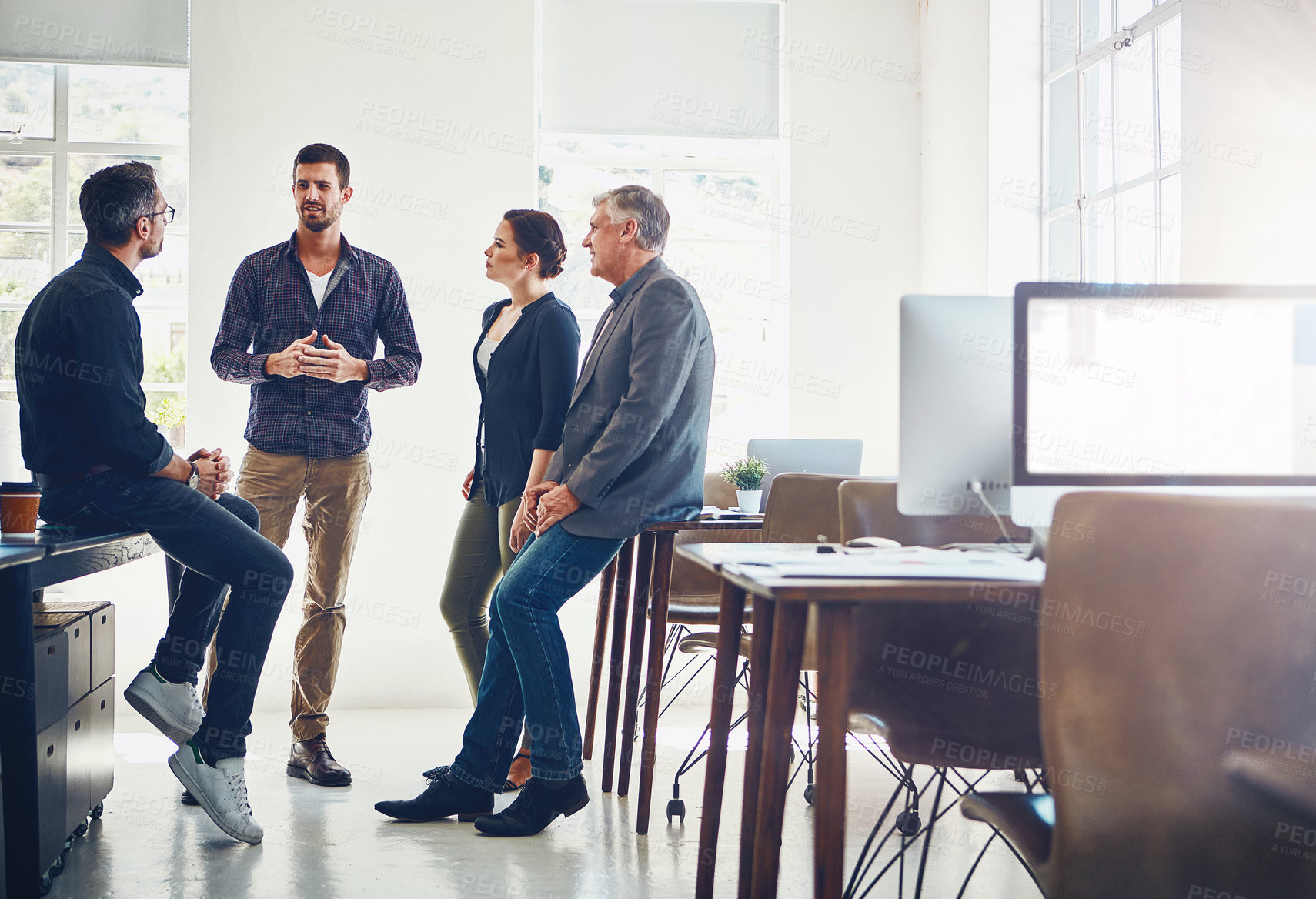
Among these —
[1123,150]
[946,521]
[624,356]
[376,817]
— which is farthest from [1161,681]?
[1123,150]

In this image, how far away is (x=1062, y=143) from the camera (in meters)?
4.16

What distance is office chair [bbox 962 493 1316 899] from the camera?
3.52ft

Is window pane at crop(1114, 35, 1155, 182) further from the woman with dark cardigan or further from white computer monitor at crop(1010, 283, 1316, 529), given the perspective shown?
the woman with dark cardigan

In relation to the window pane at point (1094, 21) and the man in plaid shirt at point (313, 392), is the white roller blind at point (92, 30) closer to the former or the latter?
the man in plaid shirt at point (313, 392)

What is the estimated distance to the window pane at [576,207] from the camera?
15.3 ft

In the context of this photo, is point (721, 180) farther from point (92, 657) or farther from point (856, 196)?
point (92, 657)

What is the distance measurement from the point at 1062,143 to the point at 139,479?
11.6ft

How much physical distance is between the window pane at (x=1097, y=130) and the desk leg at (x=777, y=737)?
9.56ft

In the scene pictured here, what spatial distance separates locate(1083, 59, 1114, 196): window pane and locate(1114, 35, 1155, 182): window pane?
0.06 meters

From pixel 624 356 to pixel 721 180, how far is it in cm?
253

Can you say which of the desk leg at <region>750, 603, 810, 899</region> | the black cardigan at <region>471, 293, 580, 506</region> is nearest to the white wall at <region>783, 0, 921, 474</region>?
the black cardigan at <region>471, 293, 580, 506</region>

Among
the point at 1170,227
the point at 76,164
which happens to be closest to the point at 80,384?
the point at 76,164

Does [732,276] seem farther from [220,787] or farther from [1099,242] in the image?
[220,787]

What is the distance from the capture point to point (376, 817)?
9.29 ft
